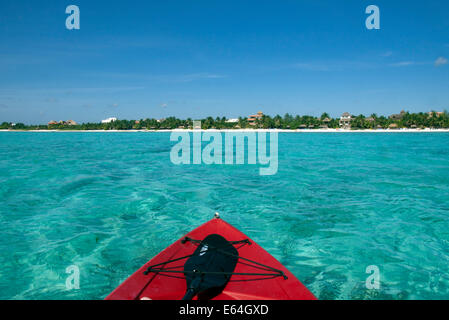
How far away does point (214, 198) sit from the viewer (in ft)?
43.5

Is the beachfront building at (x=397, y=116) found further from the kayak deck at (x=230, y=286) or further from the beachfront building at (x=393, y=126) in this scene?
the kayak deck at (x=230, y=286)

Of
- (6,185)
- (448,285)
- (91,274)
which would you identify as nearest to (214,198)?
(91,274)

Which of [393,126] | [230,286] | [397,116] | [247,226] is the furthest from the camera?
[397,116]

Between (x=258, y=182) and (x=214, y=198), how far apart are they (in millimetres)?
4541

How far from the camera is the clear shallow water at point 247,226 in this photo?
19.7ft

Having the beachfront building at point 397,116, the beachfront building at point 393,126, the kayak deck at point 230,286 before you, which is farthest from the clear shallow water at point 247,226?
the beachfront building at point 397,116

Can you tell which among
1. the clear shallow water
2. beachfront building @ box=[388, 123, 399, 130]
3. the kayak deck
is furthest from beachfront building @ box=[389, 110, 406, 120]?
the kayak deck

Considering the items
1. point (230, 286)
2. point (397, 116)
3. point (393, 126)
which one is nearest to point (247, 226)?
point (230, 286)

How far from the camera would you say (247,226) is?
30.5 ft

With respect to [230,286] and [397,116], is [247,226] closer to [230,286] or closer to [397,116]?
[230,286]

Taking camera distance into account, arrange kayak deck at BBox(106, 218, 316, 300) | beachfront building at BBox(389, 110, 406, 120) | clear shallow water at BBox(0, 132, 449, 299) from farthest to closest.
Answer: beachfront building at BBox(389, 110, 406, 120) < clear shallow water at BBox(0, 132, 449, 299) < kayak deck at BBox(106, 218, 316, 300)

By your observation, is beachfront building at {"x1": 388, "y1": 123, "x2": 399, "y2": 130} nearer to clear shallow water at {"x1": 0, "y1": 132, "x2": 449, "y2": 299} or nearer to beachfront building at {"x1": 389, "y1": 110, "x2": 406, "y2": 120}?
beachfront building at {"x1": 389, "y1": 110, "x2": 406, "y2": 120}

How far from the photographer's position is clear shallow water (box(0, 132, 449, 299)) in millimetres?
6004
